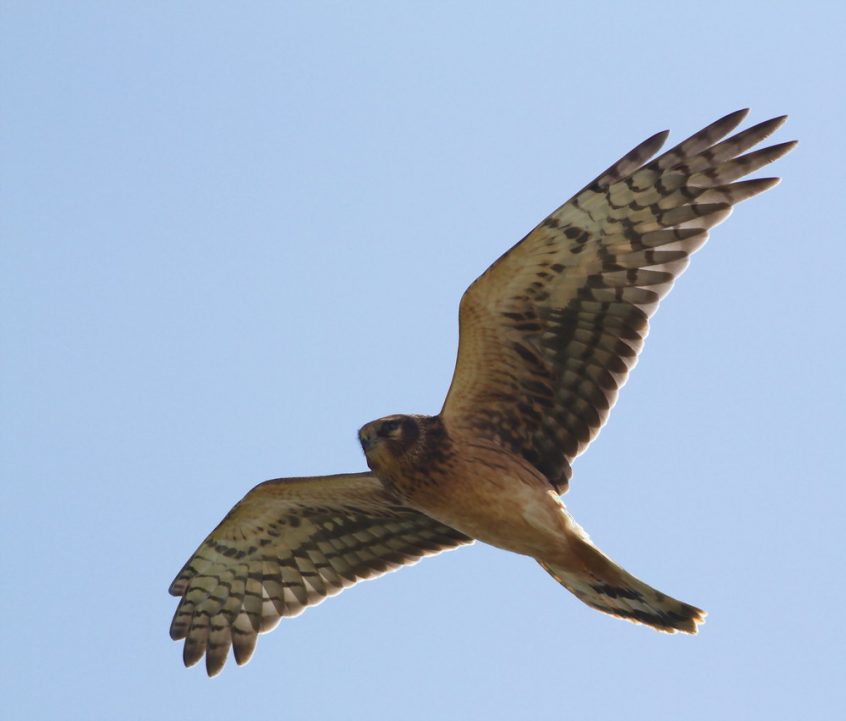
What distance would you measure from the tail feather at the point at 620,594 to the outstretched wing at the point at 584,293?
0.60 m

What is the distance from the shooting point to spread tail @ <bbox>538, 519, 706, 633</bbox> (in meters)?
9.24

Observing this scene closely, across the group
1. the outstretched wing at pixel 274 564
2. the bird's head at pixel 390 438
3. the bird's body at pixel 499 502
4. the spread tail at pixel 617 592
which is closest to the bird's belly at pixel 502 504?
the bird's body at pixel 499 502

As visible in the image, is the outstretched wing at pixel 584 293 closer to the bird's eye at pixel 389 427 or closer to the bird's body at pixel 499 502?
the bird's body at pixel 499 502

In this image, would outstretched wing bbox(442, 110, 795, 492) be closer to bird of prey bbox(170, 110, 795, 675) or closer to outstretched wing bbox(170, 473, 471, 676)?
bird of prey bbox(170, 110, 795, 675)

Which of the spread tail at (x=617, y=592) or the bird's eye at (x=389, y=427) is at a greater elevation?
the bird's eye at (x=389, y=427)

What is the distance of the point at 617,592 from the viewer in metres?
9.47

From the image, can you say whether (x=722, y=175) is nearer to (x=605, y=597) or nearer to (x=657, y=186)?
(x=657, y=186)

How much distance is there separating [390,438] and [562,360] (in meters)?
1.27

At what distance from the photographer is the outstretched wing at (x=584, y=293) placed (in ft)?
29.7

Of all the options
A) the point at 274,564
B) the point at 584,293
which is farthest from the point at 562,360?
the point at 274,564

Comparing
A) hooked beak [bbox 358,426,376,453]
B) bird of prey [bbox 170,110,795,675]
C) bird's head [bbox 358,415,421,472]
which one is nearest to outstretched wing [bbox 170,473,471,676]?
bird of prey [bbox 170,110,795,675]

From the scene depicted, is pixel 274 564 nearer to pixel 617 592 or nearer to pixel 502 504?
pixel 502 504

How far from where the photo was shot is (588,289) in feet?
30.8

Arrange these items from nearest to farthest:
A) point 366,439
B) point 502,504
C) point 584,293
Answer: point 502,504 → point 584,293 → point 366,439
